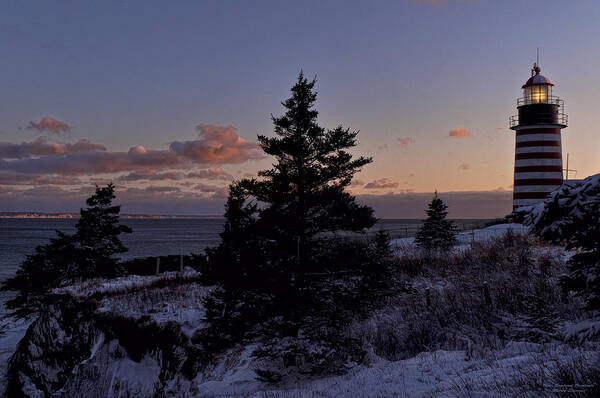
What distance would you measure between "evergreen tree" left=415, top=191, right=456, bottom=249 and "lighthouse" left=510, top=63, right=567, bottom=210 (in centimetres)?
663

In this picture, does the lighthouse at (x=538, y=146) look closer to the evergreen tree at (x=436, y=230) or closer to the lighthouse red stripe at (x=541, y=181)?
the lighthouse red stripe at (x=541, y=181)

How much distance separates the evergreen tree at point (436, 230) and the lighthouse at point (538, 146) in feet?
21.7

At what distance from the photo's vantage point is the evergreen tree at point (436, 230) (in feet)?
91.5

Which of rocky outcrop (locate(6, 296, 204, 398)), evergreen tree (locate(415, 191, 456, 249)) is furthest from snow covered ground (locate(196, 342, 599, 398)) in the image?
evergreen tree (locate(415, 191, 456, 249))

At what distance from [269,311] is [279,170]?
12.6 feet

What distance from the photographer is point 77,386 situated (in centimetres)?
532

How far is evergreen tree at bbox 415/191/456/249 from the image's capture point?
27.9m

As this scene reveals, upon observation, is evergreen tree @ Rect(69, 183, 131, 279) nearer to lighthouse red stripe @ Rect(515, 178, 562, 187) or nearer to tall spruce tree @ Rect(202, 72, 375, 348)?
tall spruce tree @ Rect(202, 72, 375, 348)

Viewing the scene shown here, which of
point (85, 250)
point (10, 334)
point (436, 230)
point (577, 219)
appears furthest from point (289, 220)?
→ point (436, 230)

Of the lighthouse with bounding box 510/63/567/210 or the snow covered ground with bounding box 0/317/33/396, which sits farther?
the lighthouse with bounding box 510/63/567/210

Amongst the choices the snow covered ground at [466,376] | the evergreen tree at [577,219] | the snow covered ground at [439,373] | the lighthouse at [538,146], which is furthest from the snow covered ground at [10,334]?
the lighthouse at [538,146]

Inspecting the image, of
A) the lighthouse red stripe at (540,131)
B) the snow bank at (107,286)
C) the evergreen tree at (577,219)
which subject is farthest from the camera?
the lighthouse red stripe at (540,131)

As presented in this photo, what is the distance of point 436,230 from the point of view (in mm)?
28438

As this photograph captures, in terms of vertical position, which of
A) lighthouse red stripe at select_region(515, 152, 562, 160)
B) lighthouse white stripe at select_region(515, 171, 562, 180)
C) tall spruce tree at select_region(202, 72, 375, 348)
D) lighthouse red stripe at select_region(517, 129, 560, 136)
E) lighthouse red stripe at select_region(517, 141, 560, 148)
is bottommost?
tall spruce tree at select_region(202, 72, 375, 348)
